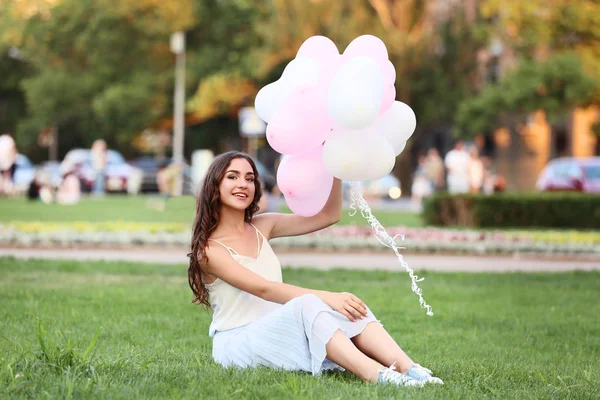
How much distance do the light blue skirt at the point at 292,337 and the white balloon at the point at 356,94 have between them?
3.01 ft

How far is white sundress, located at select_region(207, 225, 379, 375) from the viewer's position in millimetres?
5324

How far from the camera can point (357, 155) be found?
544 cm

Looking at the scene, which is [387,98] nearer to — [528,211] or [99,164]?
[528,211]

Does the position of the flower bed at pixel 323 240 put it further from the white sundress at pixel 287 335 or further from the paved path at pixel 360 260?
the white sundress at pixel 287 335

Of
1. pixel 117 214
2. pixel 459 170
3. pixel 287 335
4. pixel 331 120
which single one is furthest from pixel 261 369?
pixel 459 170

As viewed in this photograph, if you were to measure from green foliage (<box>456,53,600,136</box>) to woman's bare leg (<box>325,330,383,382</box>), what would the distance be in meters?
26.3

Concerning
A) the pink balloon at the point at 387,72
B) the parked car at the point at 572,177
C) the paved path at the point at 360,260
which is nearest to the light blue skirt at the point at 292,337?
the pink balloon at the point at 387,72

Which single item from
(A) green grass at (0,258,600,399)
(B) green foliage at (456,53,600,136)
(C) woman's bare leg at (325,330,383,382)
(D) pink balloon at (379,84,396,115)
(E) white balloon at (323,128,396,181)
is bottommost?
(A) green grass at (0,258,600,399)

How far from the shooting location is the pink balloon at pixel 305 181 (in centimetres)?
567

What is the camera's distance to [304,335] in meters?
5.43

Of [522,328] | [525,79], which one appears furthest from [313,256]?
[525,79]

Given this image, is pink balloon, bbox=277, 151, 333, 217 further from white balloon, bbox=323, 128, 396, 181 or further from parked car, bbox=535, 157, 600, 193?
parked car, bbox=535, 157, 600, 193

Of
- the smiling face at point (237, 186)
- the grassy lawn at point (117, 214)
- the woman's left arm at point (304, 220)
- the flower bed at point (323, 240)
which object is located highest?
the smiling face at point (237, 186)

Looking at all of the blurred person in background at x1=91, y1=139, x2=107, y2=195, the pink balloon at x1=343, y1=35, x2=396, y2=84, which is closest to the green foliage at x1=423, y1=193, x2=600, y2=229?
the pink balloon at x1=343, y1=35, x2=396, y2=84
